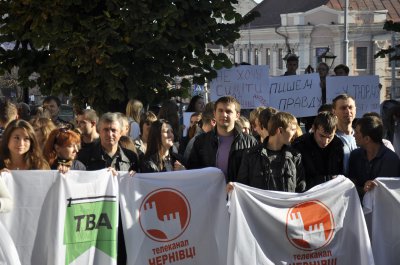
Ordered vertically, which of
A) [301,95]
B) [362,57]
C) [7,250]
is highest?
[362,57]

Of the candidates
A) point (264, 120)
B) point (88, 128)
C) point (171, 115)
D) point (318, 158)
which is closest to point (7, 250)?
point (88, 128)

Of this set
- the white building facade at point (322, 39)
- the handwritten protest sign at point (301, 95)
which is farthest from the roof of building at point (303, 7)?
the handwritten protest sign at point (301, 95)

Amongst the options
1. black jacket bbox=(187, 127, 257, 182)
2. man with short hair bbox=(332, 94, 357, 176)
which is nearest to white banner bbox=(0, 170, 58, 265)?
black jacket bbox=(187, 127, 257, 182)

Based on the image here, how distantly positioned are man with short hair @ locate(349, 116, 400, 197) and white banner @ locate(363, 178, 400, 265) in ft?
0.42

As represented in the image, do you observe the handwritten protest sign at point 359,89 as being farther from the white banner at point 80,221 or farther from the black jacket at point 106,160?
the white banner at point 80,221

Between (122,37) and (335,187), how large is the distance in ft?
14.5

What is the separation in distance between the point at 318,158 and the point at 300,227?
639 millimetres

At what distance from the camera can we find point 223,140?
26.8ft

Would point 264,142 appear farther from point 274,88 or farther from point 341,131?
point 274,88

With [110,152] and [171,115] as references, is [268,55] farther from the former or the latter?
[110,152]

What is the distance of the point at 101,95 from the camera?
11883mm

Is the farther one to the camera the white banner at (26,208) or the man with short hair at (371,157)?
the man with short hair at (371,157)

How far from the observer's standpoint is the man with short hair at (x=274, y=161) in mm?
7633

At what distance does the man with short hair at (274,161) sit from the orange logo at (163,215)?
1.60 feet
